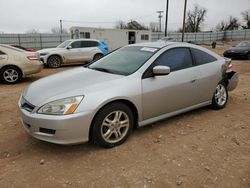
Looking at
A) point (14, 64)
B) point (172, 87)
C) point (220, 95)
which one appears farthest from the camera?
point (14, 64)

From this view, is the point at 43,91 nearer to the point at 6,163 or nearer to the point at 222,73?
the point at 6,163

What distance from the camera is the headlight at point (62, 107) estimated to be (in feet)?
9.69

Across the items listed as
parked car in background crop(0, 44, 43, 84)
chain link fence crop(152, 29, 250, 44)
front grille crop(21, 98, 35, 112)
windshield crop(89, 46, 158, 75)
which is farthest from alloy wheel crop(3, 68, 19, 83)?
chain link fence crop(152, 29, 250, 44)

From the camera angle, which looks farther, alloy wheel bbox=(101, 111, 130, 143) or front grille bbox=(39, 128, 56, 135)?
alloy wheel bbox=(101, 111, 130, 143)

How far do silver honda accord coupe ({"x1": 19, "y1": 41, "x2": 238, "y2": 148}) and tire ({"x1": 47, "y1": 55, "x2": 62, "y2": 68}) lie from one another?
8298mm

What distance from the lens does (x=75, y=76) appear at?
3.81 meters

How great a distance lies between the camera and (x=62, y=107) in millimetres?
2973

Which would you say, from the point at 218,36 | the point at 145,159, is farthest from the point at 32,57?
the point at 218,36

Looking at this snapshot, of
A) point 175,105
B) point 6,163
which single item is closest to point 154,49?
point 175,105

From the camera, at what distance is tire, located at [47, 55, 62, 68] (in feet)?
39.8

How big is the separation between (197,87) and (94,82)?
1.93 metres

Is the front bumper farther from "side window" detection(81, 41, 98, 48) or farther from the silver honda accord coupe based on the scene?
"side window" detection(81, 41, 98, 48)

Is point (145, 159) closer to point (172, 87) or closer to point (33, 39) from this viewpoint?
point (172, 87)

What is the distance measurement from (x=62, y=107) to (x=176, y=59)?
2.12 metres
